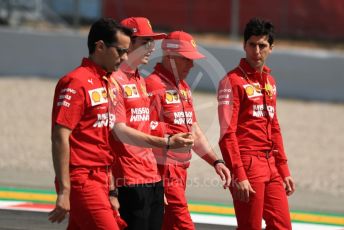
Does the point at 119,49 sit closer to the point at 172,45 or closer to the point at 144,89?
the point at 144,89

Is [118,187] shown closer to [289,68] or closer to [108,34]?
[108,34]

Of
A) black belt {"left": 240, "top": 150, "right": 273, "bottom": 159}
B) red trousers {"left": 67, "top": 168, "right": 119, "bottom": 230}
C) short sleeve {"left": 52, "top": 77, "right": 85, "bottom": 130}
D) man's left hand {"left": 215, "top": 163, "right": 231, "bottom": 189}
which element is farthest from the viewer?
black belt {"left": 240, "top": 150, "right": 273, "bottom": 159}

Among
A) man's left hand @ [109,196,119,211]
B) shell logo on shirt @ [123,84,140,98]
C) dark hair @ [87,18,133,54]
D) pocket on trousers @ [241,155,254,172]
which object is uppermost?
dark hair @ [87,18,133,54]

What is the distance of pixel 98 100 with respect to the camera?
21.2 feet

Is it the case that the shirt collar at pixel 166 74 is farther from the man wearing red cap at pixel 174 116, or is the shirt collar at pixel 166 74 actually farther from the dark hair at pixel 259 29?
the dark hair at pixel 259 29

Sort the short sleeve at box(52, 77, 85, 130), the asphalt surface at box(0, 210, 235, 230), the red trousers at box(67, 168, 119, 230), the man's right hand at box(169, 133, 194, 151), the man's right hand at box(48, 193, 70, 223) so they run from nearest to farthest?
1. the man's right hand at box(48, 193, 70, 223)
2. the short sleeve at box(52, 77, 85, 130)
3. the red trousers at box(67, 168, 119, 230)
4. the man's right hand at box(169, 133, 194, 151)
5. the asphalt surface at box(0, 210, 235, 230)

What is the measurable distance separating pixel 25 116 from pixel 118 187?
37.1 feet

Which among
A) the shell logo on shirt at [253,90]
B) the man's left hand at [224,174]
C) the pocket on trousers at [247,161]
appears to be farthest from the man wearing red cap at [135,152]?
the shell logo on shirt at [253,90]

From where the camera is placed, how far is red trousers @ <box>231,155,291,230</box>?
7.80 meters

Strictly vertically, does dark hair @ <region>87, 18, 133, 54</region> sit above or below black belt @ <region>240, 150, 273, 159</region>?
above

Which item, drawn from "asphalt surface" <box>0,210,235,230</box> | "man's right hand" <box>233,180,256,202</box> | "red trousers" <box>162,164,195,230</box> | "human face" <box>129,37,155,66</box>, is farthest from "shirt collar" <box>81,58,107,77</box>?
"asphalt surface" <box>0,210,235,230</box>

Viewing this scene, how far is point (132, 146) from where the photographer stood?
700cm

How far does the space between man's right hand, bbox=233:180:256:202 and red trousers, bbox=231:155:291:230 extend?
0.30ft

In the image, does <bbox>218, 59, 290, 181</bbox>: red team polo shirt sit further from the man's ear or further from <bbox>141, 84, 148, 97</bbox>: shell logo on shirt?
the man's ear
